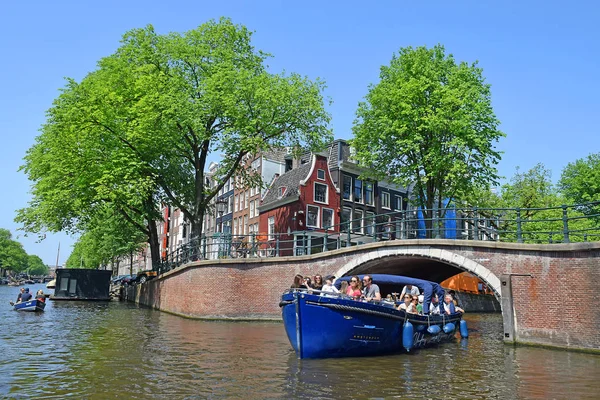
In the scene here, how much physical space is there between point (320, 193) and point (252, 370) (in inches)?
1167

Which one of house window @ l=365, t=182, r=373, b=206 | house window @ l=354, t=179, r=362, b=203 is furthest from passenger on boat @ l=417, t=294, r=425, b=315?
house window @ l=365, t=182, r=373, b=206

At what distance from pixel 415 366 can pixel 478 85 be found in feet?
66.9

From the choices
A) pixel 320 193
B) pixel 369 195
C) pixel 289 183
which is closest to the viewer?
pixel 320 193

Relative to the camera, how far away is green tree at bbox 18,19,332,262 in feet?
88.2

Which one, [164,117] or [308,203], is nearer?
[164,117]

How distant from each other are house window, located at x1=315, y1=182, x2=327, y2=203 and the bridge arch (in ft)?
52.7

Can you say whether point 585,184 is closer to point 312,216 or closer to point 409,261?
point 312,216

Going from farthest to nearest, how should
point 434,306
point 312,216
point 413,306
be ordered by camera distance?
point 312,216
point 434,306
point 413,306

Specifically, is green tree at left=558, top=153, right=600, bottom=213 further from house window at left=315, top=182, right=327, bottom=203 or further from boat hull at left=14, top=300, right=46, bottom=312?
boat hull at left=14, top=300, right=46, bottom=312

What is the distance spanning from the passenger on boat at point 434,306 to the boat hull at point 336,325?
2856 millimetres

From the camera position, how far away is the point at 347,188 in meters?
43.2

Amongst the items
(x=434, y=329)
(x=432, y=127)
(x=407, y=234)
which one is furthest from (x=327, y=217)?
(x=434, y=329)

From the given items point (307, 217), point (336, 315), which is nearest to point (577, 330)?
point (336, 315)

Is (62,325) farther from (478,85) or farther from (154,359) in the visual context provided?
(478,85)
